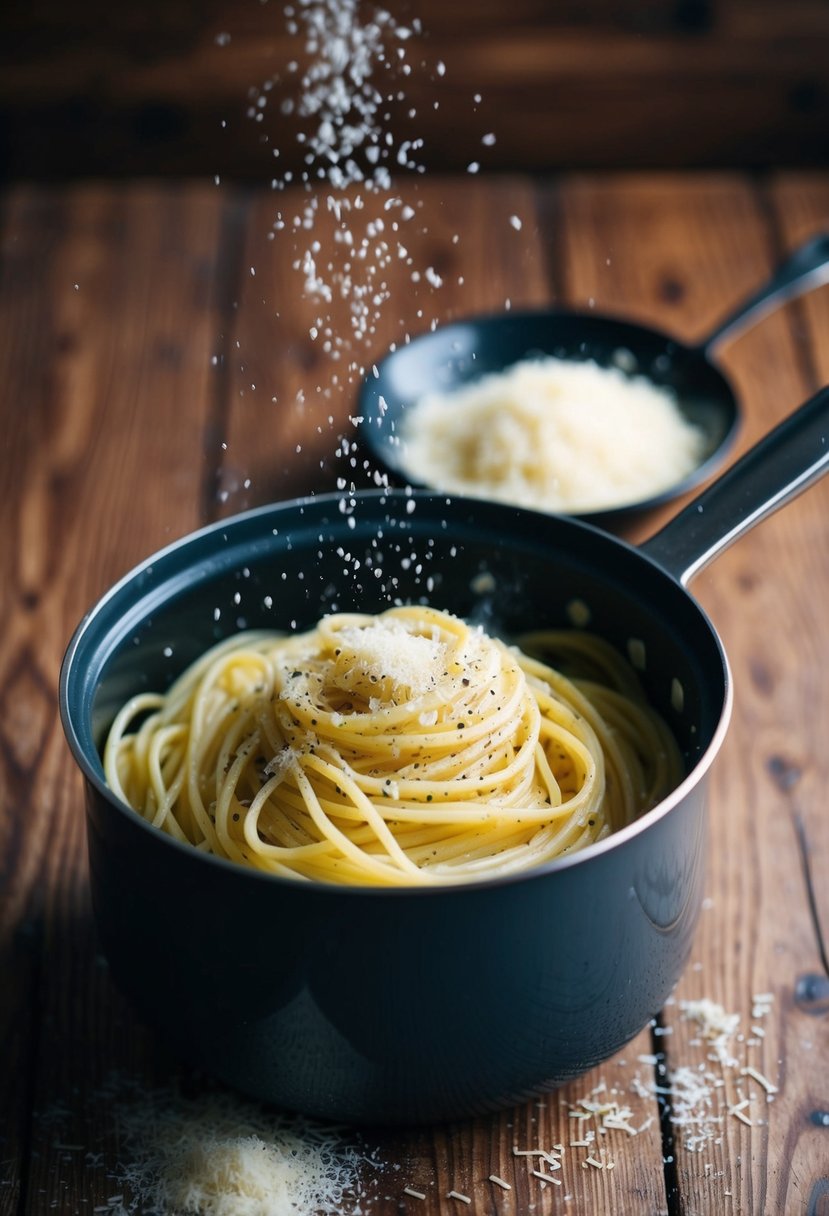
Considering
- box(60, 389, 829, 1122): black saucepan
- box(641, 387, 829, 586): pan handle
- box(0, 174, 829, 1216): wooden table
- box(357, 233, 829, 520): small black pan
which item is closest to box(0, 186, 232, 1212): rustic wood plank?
box(0, 174, 829, 1216): wooden table

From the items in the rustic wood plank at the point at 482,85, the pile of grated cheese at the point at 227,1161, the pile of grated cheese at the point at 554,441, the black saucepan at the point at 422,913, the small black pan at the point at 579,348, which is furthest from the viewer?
the rustic wood plank at the point at 482,85

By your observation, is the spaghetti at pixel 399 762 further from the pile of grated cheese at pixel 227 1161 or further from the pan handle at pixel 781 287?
the pan handle at pixel 781 287

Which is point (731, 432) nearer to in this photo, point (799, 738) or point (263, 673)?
point (799, 738)

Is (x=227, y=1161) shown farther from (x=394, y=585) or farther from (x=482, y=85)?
(x=482, y=85)

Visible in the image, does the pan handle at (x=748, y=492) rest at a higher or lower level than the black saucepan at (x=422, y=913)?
higher

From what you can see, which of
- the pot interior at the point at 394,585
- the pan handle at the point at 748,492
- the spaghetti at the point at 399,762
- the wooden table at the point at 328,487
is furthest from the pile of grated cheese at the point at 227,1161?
the pan handle at the point at 748,492

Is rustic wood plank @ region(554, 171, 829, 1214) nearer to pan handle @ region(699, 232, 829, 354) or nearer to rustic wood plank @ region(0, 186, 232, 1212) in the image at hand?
pan handle @ region(699, 232, 829, 354)

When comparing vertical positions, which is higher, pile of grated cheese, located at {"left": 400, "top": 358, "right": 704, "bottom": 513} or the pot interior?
pile of grated cheese, located at {"left": 400, "top": 358, "right": 704, "bottom": 513}
